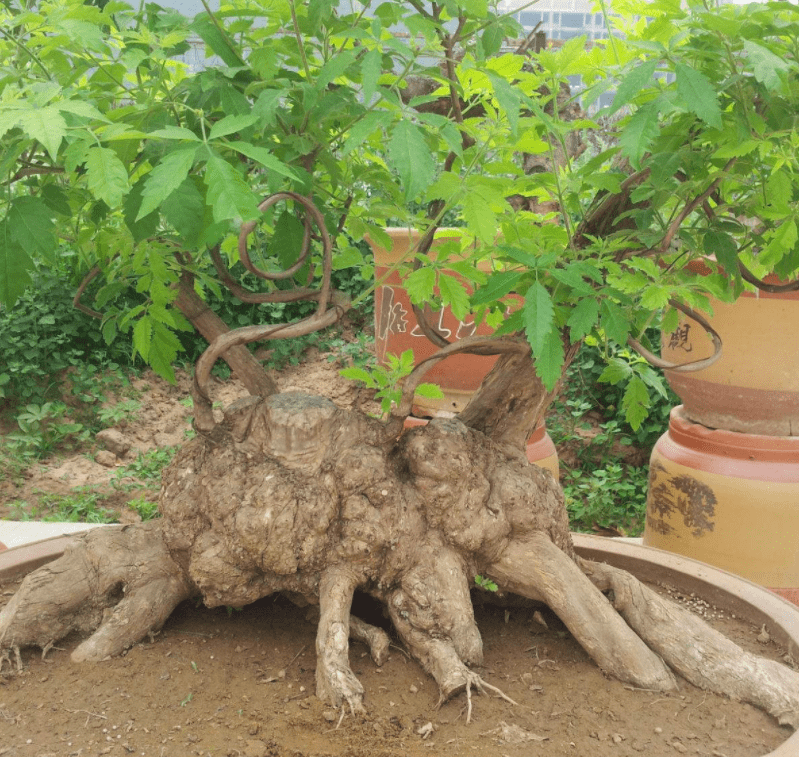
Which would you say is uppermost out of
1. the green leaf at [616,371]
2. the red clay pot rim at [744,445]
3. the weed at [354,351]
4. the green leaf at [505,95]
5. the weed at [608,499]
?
the green leaf at [505,95]

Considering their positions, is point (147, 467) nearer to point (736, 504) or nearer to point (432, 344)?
point (432, 344)

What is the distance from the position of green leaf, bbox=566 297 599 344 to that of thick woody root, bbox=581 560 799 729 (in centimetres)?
56

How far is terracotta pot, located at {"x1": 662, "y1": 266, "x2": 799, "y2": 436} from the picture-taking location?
225 cm

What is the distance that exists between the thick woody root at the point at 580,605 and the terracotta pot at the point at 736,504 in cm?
92

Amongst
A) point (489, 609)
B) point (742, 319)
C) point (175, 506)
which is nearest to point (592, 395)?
point (742, 319)

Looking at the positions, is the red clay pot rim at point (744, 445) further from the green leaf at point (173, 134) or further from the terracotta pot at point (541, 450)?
the green leaf at point (173, 134)

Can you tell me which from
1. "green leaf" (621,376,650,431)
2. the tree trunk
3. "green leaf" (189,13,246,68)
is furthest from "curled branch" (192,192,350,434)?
"green leaf" (621,376,650,431)

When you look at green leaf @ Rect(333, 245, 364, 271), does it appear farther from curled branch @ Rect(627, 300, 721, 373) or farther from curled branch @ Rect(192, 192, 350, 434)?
curled branch @ Rect(627, 300, 721, 373)

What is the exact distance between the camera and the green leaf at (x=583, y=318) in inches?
48.6

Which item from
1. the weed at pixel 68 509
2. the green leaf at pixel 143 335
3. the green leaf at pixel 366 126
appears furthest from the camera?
the weed at pixel 68 509

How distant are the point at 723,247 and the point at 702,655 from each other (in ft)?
2.23

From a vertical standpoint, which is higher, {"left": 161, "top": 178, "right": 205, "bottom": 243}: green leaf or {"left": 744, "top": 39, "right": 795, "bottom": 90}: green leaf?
{"left": 744, "top": 39, "right": 795, "bottom": 90}: green leaf

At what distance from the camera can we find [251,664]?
4.57 feet

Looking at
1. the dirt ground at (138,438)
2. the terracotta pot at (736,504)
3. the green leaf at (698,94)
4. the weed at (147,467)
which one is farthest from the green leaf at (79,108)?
the weed at (147,467)
